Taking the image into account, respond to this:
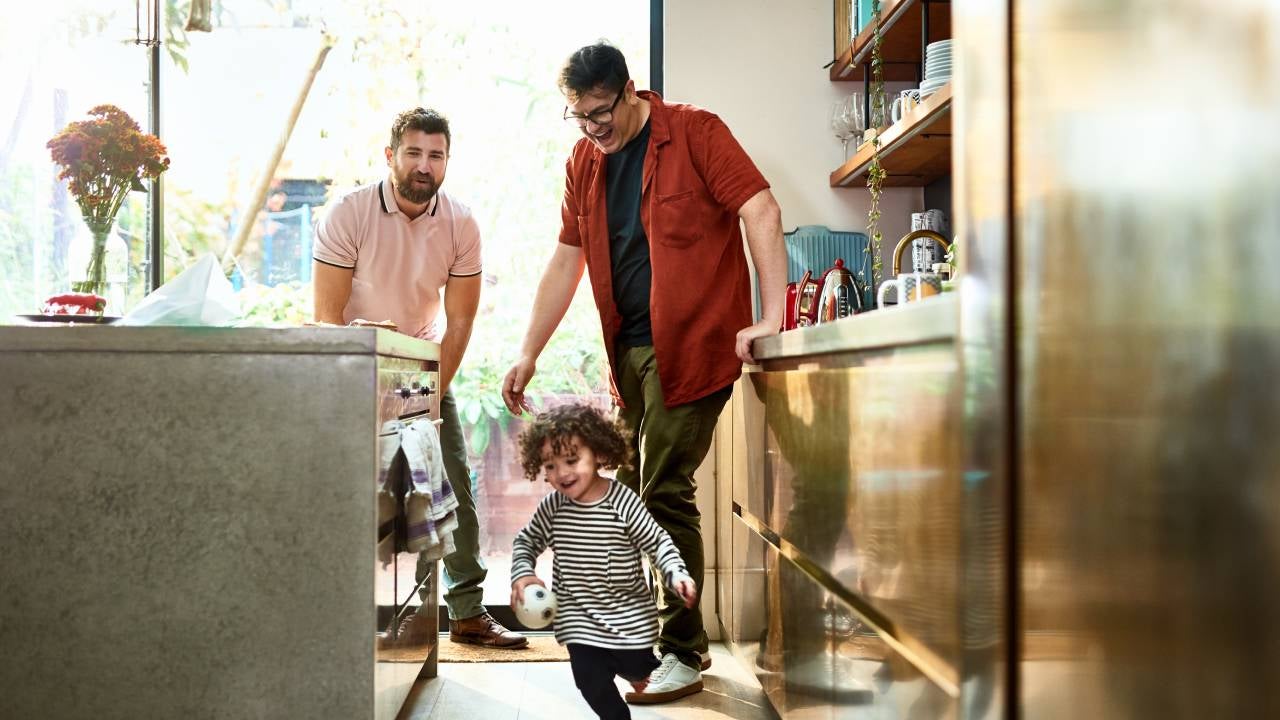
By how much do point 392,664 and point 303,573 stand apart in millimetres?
345

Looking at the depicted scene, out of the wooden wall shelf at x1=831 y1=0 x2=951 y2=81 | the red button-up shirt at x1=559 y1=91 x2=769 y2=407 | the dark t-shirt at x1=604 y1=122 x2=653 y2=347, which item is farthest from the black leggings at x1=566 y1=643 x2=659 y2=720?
the wooden wall shelf at x1=831 y1=0 x2=951 y2=81

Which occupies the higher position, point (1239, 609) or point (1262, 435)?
point (1262, 435)

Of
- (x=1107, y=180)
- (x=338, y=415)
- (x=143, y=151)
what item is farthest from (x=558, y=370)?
(x=1107, y=180)

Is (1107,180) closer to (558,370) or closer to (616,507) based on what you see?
(616,507)

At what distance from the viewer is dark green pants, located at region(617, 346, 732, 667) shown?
2.56m

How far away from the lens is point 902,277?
253 cm

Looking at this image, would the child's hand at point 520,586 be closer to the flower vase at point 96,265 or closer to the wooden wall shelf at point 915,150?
the flower vase at point 96,265

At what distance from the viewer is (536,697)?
273cm

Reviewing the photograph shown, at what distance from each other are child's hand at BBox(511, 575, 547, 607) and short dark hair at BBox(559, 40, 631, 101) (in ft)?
3.69

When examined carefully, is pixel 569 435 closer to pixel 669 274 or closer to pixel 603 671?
pixel 603 671

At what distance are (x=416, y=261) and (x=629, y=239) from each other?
0.66 m

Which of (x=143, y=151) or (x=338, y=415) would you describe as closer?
(x=338, y=415)

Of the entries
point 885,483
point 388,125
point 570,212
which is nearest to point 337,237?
point 570,212

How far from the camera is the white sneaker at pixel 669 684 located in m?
2.62
